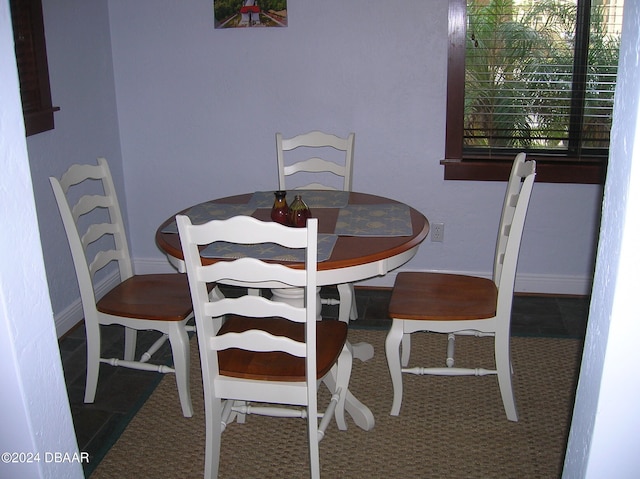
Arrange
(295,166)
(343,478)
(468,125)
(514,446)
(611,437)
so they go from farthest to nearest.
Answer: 1. (468,125)
2. (295,166)
3. (514,446)
4. (343,478)
5. (611,437)

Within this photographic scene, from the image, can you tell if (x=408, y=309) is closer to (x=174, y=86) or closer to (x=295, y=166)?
(x=295, y=166)

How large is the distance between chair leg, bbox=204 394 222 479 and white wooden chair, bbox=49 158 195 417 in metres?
0.42

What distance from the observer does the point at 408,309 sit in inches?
98.7

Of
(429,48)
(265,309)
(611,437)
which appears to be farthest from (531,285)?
(611,437)

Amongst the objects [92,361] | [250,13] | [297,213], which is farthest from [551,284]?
[92,361]

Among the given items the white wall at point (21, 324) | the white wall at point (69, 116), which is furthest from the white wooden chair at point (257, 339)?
the white wall at point (69, 116)

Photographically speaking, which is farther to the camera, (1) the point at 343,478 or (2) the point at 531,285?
(2) the point at 531,285

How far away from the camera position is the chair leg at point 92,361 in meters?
2.66

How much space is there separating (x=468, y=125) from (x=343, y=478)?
2.09 meters

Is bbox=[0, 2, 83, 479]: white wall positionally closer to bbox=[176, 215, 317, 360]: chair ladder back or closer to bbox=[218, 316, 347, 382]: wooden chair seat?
bbox=[176, 215, 317, 360]: chair ladder back

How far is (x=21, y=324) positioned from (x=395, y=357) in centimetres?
→ 167

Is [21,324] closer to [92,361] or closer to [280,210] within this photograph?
[280,210]

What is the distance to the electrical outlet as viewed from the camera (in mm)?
3777

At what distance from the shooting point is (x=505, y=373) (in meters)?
2.54
